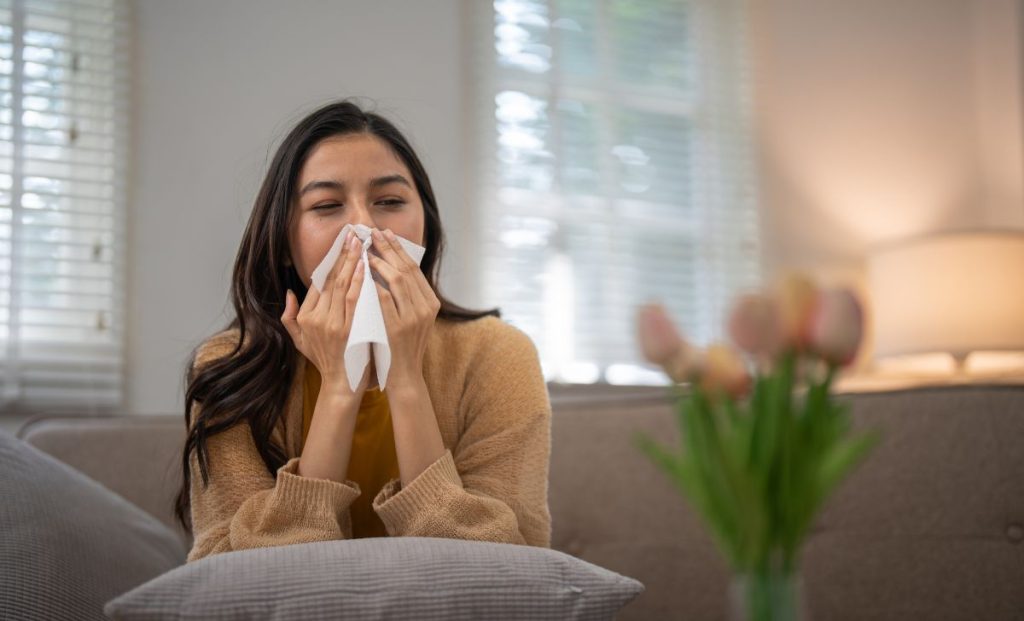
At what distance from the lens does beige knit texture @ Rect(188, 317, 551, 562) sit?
1240 mm

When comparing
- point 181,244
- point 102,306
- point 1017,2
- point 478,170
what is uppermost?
point 1017,2

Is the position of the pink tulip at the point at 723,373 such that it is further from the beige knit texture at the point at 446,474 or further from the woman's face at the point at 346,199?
the woman's face at the point at 346,199

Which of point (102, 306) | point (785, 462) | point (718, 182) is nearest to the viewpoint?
point (785, 462)

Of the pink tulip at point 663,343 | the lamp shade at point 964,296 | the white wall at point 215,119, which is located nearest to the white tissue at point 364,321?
the pink tulip at point 663,343

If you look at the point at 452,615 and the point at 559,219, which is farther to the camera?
the point at 559,219

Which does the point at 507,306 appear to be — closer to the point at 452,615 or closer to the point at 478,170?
the point at 478,170

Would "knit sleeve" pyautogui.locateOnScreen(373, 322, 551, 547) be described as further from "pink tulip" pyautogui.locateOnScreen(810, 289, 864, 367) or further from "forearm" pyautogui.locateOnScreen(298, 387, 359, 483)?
"pink tulip" pyautogui.locateOnScreen(810, 289, 864, 367)

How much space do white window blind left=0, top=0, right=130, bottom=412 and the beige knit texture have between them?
123 centimetres

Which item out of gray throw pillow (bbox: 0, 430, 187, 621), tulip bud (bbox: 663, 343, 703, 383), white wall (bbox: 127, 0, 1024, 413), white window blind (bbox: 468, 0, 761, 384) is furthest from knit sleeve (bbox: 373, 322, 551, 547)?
white window blind (bbox: 468, 0, 761, 384)

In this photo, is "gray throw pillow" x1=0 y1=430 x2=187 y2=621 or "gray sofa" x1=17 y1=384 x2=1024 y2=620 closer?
"gray throw pillow" x1=0 y1=430 x2=187 y2=621

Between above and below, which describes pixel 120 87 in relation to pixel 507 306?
above

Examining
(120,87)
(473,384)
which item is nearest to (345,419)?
(473,384)

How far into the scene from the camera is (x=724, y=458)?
516 mm

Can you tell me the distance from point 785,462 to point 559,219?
2.94 metres
